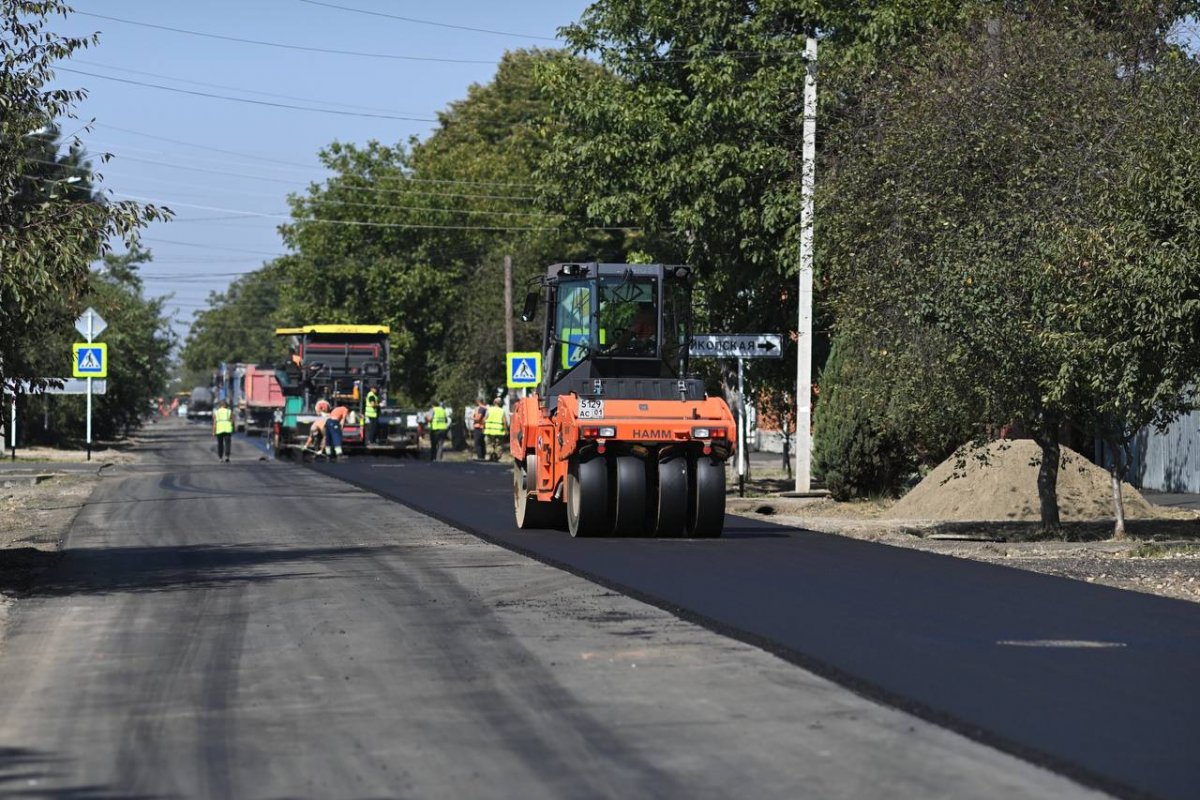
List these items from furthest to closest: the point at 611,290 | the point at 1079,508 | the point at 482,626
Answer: the point at 1079,508
the point at 611,290
the point at 482,626

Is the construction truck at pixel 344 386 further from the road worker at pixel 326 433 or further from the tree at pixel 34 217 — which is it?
the tree at pixel 34 217

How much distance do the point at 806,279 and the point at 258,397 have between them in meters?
52.4

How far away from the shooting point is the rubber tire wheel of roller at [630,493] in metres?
20.6

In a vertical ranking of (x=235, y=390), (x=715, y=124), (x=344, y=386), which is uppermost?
(x=715, y=124)

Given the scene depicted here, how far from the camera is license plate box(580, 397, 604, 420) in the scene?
67.3 ft

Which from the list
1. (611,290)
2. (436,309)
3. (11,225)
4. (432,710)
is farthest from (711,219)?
(436,309)

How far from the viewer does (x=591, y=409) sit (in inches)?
810

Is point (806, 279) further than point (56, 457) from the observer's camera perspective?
No

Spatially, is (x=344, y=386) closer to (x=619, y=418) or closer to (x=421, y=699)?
(x=619, y=418)

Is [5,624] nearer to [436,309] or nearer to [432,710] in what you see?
[432,710]

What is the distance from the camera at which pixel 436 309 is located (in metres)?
75.4

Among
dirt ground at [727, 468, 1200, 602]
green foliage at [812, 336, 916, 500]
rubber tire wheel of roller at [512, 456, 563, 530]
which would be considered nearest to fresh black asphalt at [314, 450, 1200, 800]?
dirt ground at [727, 468, 1200, 602]

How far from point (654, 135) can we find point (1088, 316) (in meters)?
18.3

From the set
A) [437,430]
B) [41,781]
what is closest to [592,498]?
[41,781]
